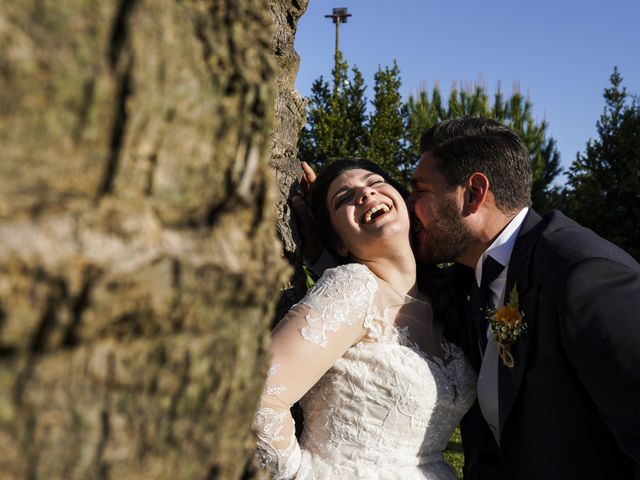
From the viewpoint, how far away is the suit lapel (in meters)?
2.90

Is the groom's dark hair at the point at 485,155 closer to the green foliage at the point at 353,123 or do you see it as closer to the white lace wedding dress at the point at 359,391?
the white lace wedding dress at the point at 359,391

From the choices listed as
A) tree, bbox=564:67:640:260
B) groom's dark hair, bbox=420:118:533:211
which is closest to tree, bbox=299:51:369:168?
tree, bbox=564:67:640:260

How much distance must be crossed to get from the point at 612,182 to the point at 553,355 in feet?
37.7

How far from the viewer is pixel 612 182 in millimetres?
13086

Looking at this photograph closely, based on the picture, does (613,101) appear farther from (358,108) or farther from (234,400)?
(234,400)

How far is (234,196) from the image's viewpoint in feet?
3.19

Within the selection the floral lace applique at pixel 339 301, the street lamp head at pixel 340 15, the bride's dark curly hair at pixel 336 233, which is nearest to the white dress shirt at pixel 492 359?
the bride's dark curly hair at pixel 336 233

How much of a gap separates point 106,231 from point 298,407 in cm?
259

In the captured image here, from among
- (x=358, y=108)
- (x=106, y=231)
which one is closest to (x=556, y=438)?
(x=106, y=231)

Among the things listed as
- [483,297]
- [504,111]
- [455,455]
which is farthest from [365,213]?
[504,111]

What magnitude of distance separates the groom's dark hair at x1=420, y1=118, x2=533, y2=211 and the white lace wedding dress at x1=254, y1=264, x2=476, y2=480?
1.13 meters

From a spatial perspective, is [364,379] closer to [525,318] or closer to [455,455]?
[525,318]

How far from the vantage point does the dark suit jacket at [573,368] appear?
2627 mm

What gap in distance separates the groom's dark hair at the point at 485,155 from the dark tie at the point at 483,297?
1.72ft
